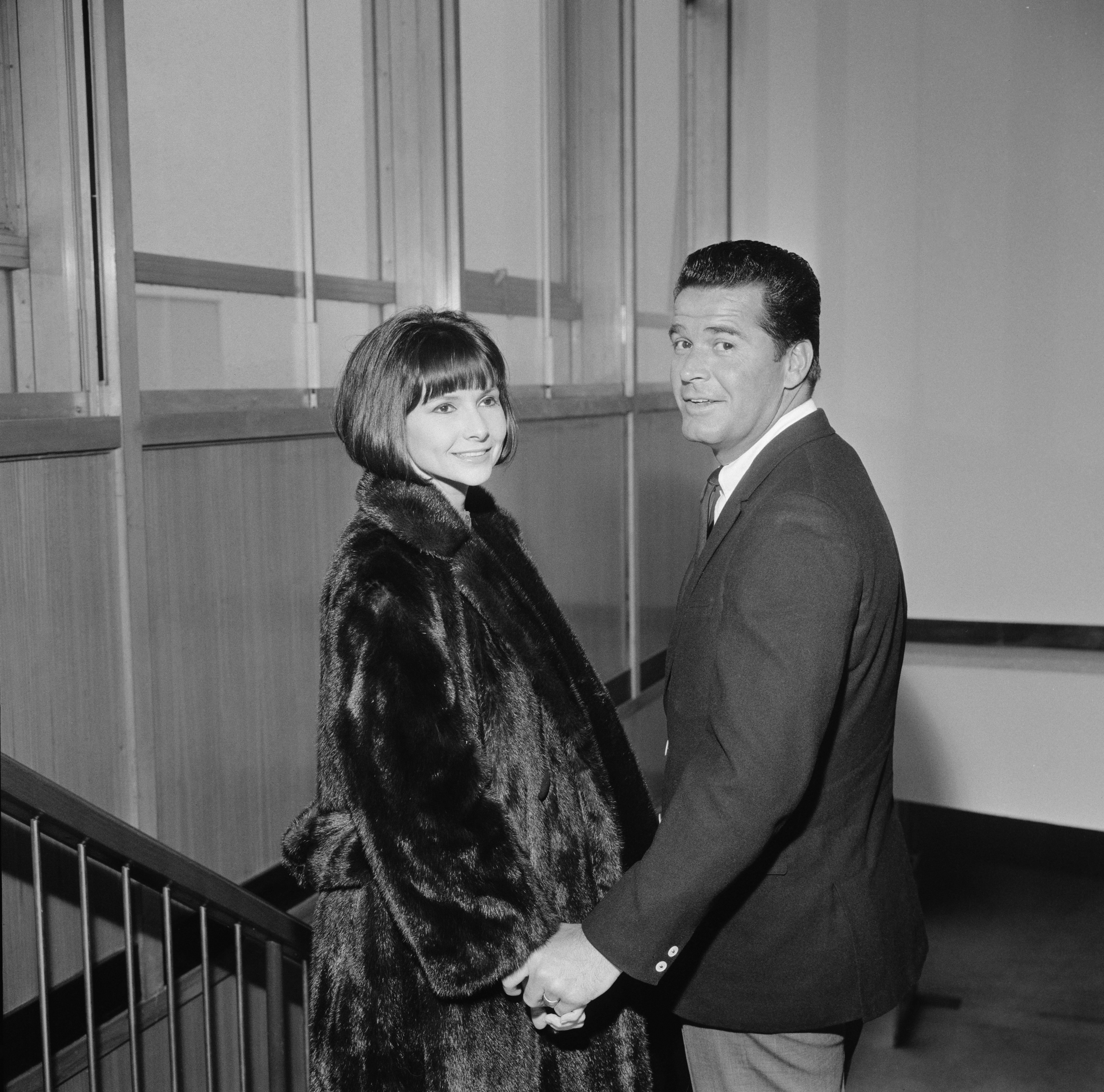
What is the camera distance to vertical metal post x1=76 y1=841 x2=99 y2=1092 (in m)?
1.95

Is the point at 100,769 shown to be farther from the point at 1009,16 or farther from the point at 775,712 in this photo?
the point at 1009,16

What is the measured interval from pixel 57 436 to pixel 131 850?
32.6 inches

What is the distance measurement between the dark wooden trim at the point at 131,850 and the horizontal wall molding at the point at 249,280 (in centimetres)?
120

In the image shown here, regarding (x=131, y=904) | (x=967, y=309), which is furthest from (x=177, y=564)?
(x=967, y=309)

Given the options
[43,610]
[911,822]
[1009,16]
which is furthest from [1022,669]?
[43,610]

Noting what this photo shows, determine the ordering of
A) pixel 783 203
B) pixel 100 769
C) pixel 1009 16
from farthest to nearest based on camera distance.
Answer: pixel 783 203 → pixel 1009 16 → pixel 100 769

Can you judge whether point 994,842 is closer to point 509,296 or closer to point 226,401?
point 509,296

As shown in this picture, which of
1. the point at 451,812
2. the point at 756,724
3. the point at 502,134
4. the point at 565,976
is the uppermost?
the point at 502,134

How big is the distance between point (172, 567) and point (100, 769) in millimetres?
432

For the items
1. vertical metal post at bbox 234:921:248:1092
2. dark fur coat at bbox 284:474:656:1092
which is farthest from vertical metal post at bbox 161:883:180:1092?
dark fur coat at bbox 284:474:656:1092

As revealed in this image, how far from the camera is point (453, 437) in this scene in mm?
1826

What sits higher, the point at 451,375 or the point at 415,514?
the point at 451,375

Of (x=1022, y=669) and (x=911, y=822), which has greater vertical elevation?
(x=1022, y=669)

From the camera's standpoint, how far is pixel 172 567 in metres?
2.60
